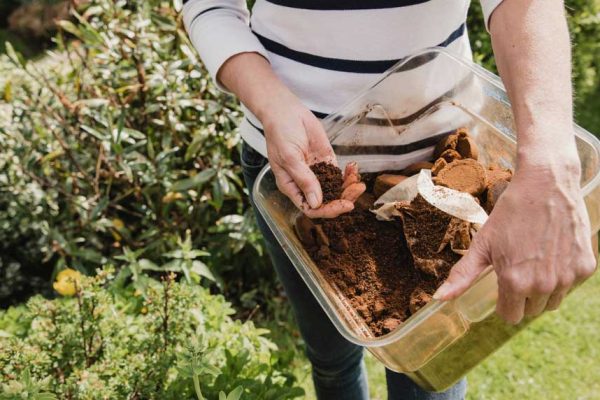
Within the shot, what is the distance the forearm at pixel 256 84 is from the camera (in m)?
1.27

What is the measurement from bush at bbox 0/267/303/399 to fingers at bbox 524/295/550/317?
2.50 feet

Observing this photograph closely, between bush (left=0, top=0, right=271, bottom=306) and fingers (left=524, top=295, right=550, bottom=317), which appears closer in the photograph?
fingers (left=524, top=295, right=550, bottom=317)

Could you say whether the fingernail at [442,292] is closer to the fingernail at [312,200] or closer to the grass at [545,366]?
the fingernail at [312,200]

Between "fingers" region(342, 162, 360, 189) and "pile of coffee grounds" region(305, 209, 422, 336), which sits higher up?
"fingers" region(342, 162, 360, 189)

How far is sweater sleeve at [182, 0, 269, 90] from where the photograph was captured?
138cm

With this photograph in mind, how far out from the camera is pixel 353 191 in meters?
1.22

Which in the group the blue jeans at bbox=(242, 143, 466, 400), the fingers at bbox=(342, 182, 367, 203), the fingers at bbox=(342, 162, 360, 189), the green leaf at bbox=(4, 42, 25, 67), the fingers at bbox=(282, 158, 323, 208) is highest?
the green leaf at bbox=(4, 42, 25, 67)

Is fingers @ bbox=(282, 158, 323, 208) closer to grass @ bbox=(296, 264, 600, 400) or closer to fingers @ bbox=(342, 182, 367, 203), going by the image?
fingers @ bbox=(342, 182, 367, 203)

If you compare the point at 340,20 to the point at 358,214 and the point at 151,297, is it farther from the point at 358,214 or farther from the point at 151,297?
the point at 151,297

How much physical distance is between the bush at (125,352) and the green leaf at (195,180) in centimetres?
50

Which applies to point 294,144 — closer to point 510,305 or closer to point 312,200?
point 312,200

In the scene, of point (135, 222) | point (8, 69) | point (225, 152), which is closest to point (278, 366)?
point (225, 152)

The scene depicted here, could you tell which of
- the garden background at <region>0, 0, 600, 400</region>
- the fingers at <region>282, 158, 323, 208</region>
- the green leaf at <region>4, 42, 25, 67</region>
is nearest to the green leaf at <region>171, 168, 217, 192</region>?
the garden background at <region>0, 0, 600, 400</region>

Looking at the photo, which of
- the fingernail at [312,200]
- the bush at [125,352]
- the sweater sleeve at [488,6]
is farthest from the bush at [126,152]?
the sweater sleeve at [488,6]
